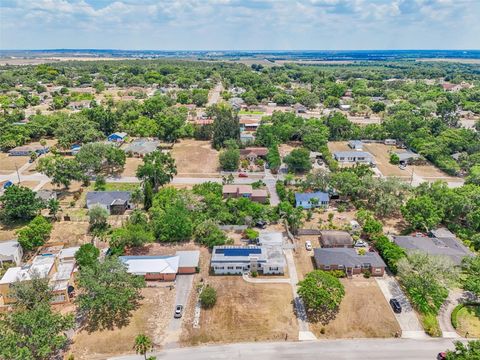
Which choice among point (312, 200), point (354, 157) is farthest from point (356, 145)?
point (312, 200)

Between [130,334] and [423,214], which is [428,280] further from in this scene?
[130,334]

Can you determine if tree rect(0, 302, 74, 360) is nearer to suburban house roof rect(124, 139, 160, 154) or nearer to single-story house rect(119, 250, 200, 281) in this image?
single-story house rect(119, 250, 200, 281)

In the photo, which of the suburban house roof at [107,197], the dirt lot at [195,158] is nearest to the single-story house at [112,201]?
the suburban house roof at [107,197]

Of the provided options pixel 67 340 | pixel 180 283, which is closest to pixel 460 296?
pixel 180 283

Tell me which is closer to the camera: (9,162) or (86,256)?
(86,256)

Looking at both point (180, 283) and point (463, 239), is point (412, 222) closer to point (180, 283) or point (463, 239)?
point (463, 239)
